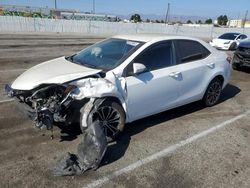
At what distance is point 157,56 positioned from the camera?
5367mm

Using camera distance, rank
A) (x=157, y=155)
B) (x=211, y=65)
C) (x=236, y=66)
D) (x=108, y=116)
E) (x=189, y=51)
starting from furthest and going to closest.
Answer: (x=236, y=66), (x=211, y=65), (x=189, y=51), (x=108, y=116), (x=157, y=155)

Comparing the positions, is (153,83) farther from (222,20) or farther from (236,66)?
(222,20)

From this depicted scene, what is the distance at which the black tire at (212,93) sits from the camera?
21.7 feet

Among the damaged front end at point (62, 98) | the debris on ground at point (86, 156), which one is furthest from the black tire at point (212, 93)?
the debris on ground at point (86, 156)

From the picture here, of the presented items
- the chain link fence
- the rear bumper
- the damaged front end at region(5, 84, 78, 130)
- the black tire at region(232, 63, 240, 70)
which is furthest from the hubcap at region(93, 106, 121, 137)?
the chain link fence

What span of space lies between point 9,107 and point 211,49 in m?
4.49

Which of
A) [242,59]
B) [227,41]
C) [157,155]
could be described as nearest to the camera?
Result: [157,155]

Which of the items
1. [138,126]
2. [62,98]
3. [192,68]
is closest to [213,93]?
[192,68]

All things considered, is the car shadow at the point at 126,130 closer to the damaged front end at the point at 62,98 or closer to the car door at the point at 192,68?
the car door at the point at 192,68

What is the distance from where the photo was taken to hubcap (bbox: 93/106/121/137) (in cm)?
455

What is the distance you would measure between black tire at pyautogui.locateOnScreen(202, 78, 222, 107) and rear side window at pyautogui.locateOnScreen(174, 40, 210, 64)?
2.27 feet

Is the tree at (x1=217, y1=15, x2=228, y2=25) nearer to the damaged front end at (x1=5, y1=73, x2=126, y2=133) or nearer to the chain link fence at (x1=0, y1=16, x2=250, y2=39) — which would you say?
the chain link fence at (x1=0, y1=16, x2=250, y2=39)

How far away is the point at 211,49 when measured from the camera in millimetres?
6625

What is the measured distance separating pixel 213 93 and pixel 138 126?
88.9 inches
